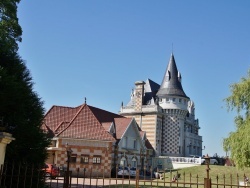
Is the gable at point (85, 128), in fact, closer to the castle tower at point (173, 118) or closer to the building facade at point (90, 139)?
the building facade at point (90, 139)

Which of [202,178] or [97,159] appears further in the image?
[202,178]

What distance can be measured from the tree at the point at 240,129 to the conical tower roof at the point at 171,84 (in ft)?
94.1

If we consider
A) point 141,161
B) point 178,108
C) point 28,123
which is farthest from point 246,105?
point 178,108

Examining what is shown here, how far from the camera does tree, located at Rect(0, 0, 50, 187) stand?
35.8ft

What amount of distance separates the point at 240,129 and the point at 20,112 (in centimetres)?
1501

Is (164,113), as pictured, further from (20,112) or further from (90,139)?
(20,112)

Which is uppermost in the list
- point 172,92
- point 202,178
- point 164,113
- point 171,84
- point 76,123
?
point 171,84

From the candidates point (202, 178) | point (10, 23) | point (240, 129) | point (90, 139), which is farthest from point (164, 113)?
point (10, 23)

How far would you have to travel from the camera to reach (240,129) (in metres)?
21.1

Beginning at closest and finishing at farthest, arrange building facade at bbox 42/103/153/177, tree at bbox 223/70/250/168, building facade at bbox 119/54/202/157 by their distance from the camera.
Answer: tree at bbox 223/70/250/168
building facade at bbox 42/103/153/177
building facade at bbox 119/54/202/157

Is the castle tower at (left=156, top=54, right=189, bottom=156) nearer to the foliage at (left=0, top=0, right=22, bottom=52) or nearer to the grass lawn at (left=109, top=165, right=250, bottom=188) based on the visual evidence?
the grass lawn at (left=109, top=165, right=250, bottom=188)

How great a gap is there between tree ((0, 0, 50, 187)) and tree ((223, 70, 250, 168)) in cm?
1294

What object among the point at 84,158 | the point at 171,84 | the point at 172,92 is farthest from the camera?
the point at 171,84

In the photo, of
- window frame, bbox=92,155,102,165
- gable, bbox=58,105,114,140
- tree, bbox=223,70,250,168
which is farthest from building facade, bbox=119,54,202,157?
tree, bbox=223,70,250,168
